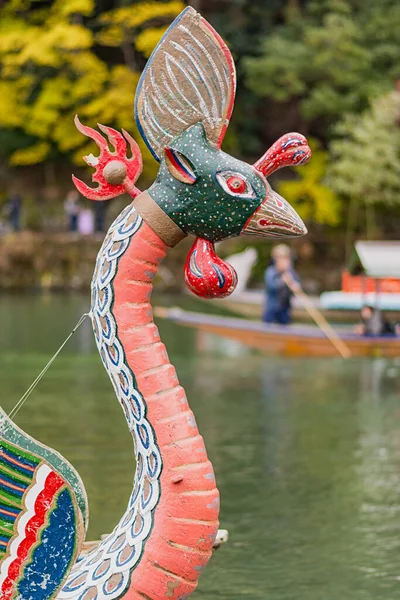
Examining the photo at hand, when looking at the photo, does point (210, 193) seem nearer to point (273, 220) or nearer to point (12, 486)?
point (273, 220)

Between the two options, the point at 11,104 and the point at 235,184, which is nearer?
the point at 235,184

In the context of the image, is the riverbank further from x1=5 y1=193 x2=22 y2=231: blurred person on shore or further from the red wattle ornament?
the red wattle ornament

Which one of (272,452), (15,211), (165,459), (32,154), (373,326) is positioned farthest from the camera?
(32,154)

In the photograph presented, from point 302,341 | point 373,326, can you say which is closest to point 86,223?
point 373,326

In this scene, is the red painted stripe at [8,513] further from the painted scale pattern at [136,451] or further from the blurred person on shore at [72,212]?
the blurred person on shore at [72,212]

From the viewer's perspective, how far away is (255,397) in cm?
1259

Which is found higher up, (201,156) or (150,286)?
(201,156)

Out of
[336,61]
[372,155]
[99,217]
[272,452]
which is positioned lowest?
[99,217]

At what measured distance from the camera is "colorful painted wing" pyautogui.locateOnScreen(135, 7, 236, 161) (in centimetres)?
400

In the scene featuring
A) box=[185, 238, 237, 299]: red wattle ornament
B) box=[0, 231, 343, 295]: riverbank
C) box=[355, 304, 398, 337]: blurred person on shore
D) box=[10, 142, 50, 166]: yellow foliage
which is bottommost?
box=[0, 231, 343, 295]: riverbank

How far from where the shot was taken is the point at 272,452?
9.51 m

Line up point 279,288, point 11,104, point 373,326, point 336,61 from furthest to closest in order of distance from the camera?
point 11,104 < point 336,61 < point 279,288 < point 373,326

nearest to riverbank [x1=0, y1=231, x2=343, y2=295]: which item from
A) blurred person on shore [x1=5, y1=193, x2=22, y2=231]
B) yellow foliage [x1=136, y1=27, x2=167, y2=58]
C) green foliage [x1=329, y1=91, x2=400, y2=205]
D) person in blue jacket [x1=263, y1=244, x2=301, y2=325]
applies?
blurred person on shore [x1=5, y1=193, x2=22, y2=231]

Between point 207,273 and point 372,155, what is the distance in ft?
79.4
